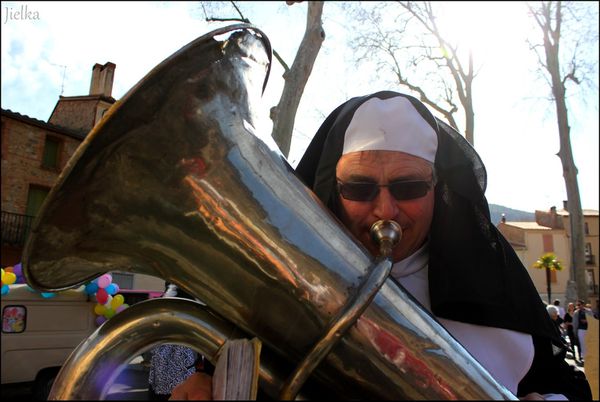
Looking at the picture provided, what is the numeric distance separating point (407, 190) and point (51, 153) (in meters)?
22.2

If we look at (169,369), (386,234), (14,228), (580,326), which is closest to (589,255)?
(580,326)

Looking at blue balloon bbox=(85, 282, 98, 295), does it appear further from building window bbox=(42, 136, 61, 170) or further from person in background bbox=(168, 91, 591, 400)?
building window bbox=(42, 136, 61, 170)

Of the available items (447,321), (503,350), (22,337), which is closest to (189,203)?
(447,321)

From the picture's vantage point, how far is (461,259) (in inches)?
55.8

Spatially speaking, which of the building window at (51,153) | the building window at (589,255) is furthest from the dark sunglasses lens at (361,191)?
the building window at (589,255)

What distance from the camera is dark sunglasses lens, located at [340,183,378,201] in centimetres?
140

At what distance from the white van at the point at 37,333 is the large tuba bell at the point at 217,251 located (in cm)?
574

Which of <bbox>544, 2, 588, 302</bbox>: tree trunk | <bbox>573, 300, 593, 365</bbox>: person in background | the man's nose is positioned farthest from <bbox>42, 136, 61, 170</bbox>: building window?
the man's nose

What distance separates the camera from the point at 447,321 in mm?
1365

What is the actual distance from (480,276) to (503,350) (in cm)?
21

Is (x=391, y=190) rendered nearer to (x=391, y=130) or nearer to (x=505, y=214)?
(x=391, y=130)

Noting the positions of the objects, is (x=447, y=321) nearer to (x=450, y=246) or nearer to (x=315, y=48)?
(x=450, y=246)

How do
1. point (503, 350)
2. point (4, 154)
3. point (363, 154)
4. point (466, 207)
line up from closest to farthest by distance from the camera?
point (503, 350), point (363, 154), point (466, 207), point (4, 154)

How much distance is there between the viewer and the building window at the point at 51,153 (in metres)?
20.2
